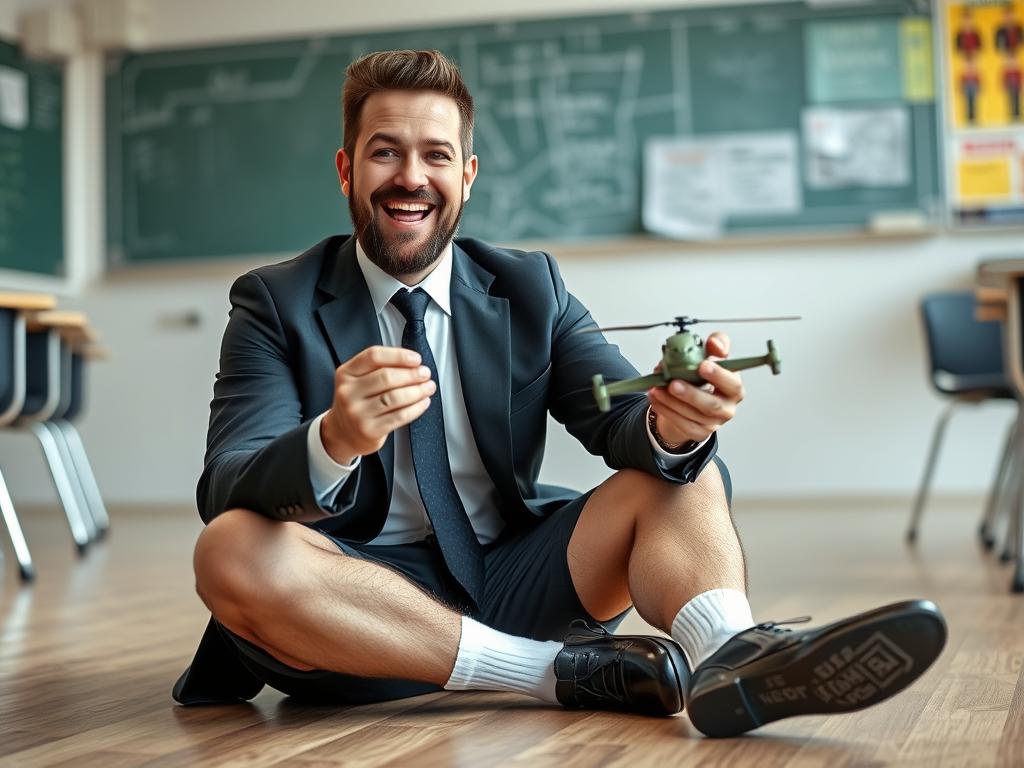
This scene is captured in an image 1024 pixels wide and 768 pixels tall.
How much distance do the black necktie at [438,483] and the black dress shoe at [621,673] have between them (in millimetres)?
166

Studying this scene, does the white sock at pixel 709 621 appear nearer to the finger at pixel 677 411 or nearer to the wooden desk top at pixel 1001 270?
the finger at pixel 677 411

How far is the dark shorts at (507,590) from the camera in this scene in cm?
182

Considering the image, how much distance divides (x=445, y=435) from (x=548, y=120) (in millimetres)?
4521

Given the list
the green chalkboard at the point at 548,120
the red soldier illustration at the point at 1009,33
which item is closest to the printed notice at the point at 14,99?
the green chalkboard at the point at 548,120

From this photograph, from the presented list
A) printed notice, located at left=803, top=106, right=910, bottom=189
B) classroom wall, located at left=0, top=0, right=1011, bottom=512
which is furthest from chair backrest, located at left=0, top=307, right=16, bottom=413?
printed notice, located at left=803, top=106, right=910, bottom=189

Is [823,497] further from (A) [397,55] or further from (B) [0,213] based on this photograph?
(A) [397,55]

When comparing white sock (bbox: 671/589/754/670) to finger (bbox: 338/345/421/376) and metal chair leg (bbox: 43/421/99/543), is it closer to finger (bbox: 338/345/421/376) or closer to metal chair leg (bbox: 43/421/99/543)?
finger (bbox: 338/345/421/376)

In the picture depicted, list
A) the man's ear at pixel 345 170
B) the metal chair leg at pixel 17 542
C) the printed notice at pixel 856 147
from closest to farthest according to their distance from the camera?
the man's ear at pixel 345 170, the metal chair leg at pixel 17 542, the printed notice at pixel 856 147

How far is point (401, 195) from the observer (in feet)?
6.13

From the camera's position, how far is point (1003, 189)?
583 cm

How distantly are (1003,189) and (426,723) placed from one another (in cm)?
488

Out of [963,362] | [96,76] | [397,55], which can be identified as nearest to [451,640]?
[397,55]

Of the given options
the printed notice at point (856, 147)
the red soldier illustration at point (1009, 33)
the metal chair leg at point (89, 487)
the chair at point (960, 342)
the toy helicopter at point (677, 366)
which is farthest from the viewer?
the printed notice at point (856, 147)

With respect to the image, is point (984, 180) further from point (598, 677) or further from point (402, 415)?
point (402, 415)
